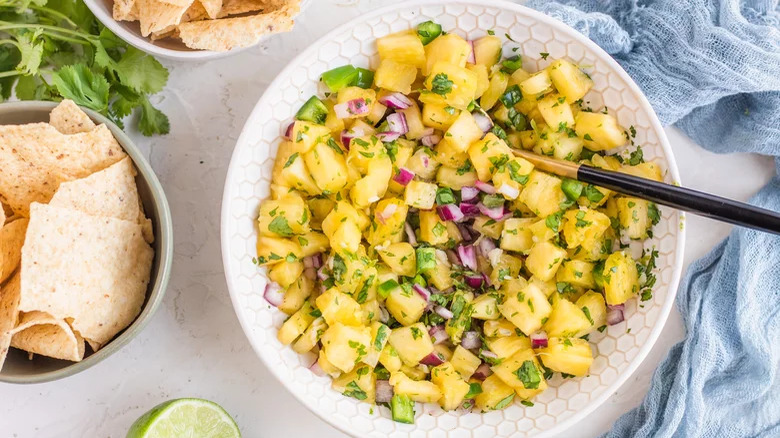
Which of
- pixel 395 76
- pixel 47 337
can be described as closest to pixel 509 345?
pixel 395 76

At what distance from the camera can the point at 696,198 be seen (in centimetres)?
210

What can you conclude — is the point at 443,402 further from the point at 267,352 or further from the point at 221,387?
the point at 221,387

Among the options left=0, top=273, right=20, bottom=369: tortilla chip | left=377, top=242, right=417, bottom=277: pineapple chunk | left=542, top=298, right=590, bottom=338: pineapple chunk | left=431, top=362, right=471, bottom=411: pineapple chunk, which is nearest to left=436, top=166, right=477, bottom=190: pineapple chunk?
left=377, top=242, right=417, bottom=277: pineapple chunk

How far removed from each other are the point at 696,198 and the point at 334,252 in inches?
39.5

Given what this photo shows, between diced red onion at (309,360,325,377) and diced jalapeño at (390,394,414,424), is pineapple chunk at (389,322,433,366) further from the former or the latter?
diced red onion at (309,360,325,377)

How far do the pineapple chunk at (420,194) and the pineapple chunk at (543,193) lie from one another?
0.86 ft

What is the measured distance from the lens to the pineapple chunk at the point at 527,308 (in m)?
2.20

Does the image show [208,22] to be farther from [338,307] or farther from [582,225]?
[582,225]

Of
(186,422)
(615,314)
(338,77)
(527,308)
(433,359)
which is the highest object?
(338,77)

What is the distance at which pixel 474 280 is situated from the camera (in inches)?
91.8

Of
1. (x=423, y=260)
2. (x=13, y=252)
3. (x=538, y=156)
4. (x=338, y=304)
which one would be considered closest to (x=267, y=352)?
(x=338, y=304)

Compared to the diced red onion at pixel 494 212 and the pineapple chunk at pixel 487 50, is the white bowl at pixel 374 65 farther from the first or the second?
the diced red onion at pixel 494 212

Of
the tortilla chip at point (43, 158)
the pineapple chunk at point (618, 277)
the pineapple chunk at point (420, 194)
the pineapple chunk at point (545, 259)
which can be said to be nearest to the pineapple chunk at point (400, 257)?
the pineapple chunk at point (420, 194)

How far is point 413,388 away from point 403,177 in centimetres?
62
